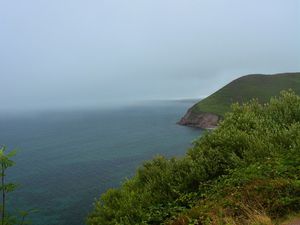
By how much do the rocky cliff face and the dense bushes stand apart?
124807 mm

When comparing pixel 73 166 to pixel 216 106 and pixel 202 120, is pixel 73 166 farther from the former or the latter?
pixel 216 106

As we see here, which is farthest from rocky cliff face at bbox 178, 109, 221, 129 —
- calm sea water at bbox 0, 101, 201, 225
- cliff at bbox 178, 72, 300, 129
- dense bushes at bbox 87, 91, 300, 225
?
dense bushes at bbox 87, 91, 300, 225

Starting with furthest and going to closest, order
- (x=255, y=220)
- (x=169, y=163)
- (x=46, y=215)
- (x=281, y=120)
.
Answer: (x=46, y=215) → (x=169, y=163) → (x=281, y=120) → (x=255, y=220)

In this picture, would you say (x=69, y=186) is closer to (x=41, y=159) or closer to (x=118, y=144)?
(x=41, y=159)

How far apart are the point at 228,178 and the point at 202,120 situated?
148 m

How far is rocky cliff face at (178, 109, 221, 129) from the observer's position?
155m

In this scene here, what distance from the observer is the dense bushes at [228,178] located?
40.7 feet

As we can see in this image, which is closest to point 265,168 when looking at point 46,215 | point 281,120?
point 281,120

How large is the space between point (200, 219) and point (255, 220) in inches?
110

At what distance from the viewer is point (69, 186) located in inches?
2675

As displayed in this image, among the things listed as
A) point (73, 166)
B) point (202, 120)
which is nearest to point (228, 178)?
point (73, 166)

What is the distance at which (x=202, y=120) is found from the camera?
16300 centimetres

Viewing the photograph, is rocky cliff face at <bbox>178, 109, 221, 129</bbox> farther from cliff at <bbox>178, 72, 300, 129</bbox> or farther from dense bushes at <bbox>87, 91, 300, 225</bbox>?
dense bushes at <bbox>87, 91, 300, 225</bbox>

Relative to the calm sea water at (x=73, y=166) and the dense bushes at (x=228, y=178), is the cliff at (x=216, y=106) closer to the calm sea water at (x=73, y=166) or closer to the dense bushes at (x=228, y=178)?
the calm sea water at (x=73, y=166)
